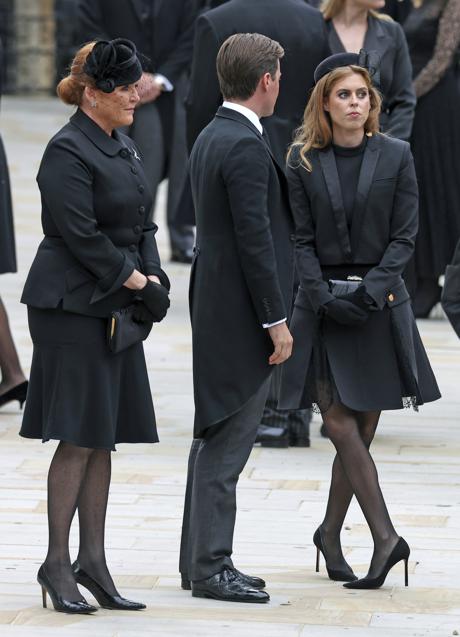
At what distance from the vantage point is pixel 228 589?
17.6 feet

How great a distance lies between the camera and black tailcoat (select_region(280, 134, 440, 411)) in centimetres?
563

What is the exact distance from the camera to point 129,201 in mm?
5172

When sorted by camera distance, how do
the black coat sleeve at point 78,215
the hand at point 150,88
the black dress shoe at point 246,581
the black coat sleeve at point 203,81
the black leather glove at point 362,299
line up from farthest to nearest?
the hand at point 150,88 → the black coat sleeve at point 203,81 → the black leather glove at point 362,299 → the black dress shoe at point 246,581 → the black coat sleeve at point 78,215

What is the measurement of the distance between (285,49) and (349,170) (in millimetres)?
1905

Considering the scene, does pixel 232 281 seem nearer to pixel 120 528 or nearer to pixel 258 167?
pixel 258 167

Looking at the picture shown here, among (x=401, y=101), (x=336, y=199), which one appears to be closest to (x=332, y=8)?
(x=401, y=101)

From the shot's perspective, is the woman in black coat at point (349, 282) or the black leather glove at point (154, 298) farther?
the woman in black coat at point (349, 282)

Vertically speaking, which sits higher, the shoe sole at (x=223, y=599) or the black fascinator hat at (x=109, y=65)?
the black fascinator hat at (x=109, y=65)

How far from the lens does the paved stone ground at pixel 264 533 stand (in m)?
5.16

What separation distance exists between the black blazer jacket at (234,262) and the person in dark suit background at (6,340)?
290cm

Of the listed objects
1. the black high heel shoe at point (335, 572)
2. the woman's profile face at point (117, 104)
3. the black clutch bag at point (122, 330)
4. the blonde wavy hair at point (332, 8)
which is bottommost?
the black high heel shoe at point (335, 572)

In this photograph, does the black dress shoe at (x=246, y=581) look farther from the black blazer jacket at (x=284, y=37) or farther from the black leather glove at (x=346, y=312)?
the black blazer jacket at (x=284, y=37)

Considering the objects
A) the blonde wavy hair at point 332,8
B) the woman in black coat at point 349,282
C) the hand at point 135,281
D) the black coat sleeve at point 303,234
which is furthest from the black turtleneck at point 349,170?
the blonde wavy hair at point 332,8

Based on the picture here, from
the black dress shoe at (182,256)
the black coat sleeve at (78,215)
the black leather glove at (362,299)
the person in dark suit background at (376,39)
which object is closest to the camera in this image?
the black coat sleeve at (78,215)
